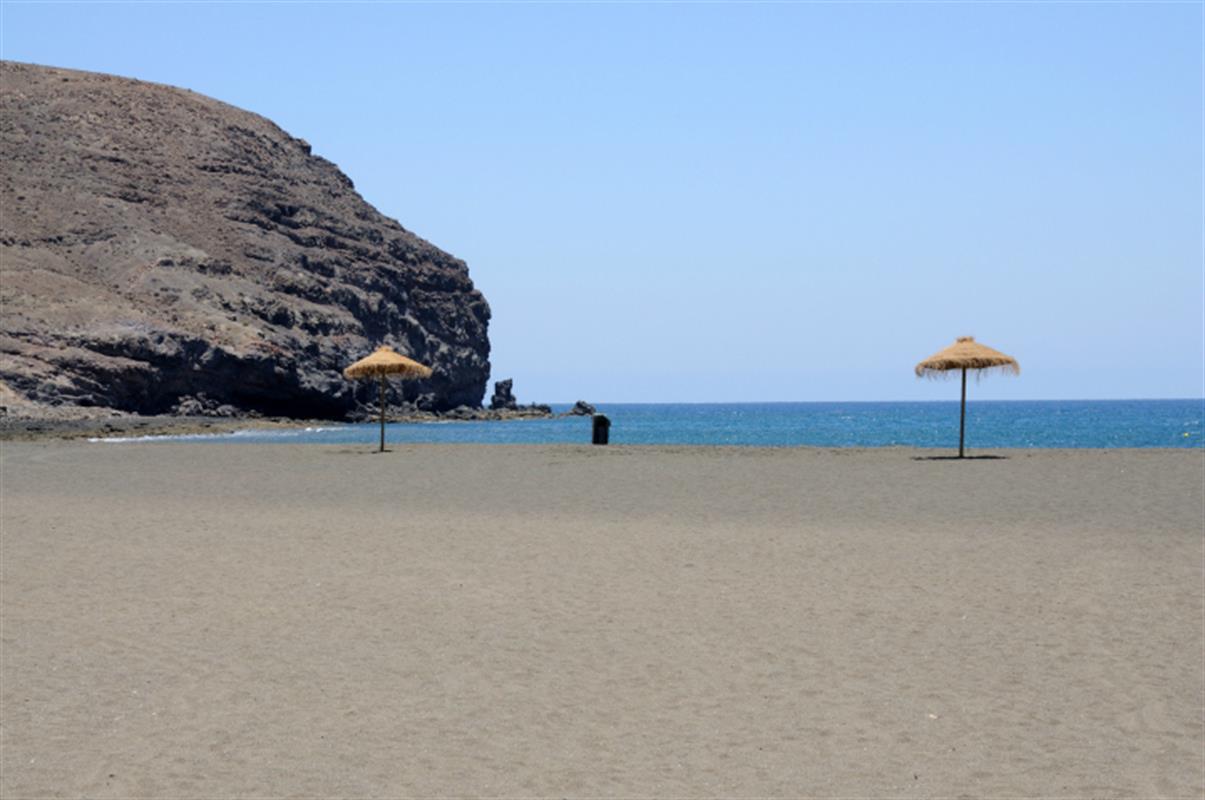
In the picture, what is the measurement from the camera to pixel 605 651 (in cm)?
830

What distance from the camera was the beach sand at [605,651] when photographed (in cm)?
594

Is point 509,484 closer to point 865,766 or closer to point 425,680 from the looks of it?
point 425,680

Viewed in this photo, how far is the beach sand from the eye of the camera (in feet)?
19.5

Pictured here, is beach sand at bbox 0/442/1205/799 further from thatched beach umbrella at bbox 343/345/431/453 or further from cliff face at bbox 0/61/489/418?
cliff face at bbox 0/61/489/418

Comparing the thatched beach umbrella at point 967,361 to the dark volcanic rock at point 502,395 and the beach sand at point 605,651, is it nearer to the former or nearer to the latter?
the beach sand at point 605,651

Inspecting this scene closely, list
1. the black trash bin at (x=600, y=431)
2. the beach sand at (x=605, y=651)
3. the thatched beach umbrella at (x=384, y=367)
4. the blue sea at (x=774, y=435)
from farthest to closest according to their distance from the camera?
the blue sea at (x=774, y=435), the black trash bin at (x=600, y=431), the thatched beach umbrella at (x=384, y=367), the beach sand at (x=605, y=651)

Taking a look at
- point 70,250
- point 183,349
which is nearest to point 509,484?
point 183,349

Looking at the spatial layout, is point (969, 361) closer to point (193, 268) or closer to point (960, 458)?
point (960, 458)

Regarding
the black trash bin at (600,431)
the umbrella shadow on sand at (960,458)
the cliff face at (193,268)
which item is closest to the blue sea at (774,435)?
the black trash bin at (600,431)

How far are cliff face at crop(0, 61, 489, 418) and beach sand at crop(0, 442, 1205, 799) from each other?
165 feet

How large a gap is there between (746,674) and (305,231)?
8998cm

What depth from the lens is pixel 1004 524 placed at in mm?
15383

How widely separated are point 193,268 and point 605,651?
250 feet

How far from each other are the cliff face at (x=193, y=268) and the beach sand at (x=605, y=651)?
50197mm
